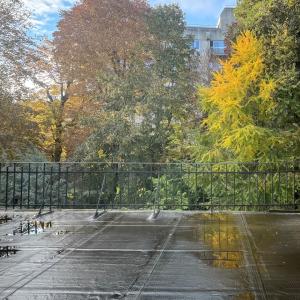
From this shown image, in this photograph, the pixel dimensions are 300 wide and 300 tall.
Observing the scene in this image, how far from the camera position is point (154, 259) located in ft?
20.5

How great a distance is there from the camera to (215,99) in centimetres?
1767

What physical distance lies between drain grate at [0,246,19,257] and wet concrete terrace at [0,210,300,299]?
0.11m

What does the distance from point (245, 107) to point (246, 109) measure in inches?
5.6

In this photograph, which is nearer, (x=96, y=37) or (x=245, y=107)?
(x=245, y=107)

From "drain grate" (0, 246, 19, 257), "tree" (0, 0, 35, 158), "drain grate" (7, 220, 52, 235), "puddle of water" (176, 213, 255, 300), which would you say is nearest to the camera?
"puddle of water" (176, 213, 255, 300)

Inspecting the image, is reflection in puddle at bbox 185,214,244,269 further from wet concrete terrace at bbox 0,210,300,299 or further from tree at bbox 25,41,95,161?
tree at bbox 25,41,95,161

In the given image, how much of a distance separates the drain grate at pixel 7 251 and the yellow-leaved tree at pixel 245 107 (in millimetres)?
10675

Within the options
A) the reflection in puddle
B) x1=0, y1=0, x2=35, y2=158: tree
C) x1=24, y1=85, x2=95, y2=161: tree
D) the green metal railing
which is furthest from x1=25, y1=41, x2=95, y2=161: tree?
the reflection in puddle

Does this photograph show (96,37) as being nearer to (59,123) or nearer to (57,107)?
(57,107)

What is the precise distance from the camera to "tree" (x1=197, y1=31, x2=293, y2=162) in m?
16.5

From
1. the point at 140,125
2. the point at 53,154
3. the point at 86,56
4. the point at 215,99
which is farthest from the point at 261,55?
the point at 53,154

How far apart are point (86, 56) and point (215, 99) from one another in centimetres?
987

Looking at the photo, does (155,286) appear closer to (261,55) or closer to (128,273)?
(128,273)

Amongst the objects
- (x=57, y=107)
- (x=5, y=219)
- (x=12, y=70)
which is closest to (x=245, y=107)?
(x=12, y=70)
